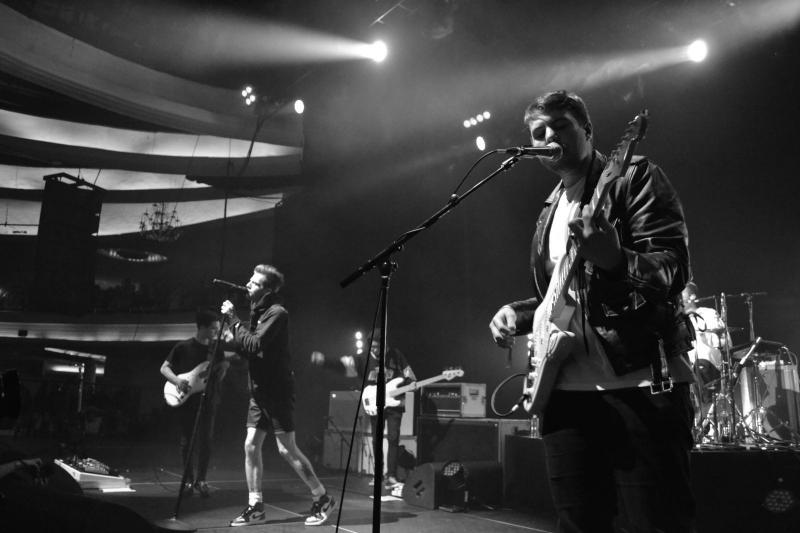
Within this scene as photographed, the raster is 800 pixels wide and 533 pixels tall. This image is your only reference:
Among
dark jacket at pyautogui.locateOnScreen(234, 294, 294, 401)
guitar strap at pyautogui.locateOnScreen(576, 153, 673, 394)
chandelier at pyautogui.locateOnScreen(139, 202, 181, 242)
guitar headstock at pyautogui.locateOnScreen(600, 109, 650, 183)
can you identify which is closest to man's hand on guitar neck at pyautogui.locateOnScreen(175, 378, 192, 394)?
dark jacket at pyautogui.locateOnScreen(234, 294, 294, 401)

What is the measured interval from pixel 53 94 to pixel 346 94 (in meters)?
7.34

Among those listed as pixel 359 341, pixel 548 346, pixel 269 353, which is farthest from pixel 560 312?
pixel 359 341

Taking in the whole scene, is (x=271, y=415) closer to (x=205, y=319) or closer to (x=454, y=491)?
(x=454, y=491)

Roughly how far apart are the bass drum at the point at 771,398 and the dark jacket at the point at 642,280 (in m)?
6.32

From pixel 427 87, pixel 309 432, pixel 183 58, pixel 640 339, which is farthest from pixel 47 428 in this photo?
pixel 640 339

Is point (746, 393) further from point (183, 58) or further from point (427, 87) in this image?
point (183, 58)

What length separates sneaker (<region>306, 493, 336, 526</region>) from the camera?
5.29 meters

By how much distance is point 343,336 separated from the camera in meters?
11.0

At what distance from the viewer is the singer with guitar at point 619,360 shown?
1525mm

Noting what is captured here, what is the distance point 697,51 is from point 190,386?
7.50 meters

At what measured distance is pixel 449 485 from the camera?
20.9 ft

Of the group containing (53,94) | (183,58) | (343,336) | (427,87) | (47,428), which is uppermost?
(183,58)

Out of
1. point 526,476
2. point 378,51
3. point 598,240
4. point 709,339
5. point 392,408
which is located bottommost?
point 526,476

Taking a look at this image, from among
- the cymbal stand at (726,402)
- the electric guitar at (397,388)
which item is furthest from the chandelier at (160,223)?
the cymbal stand at (726,402)
